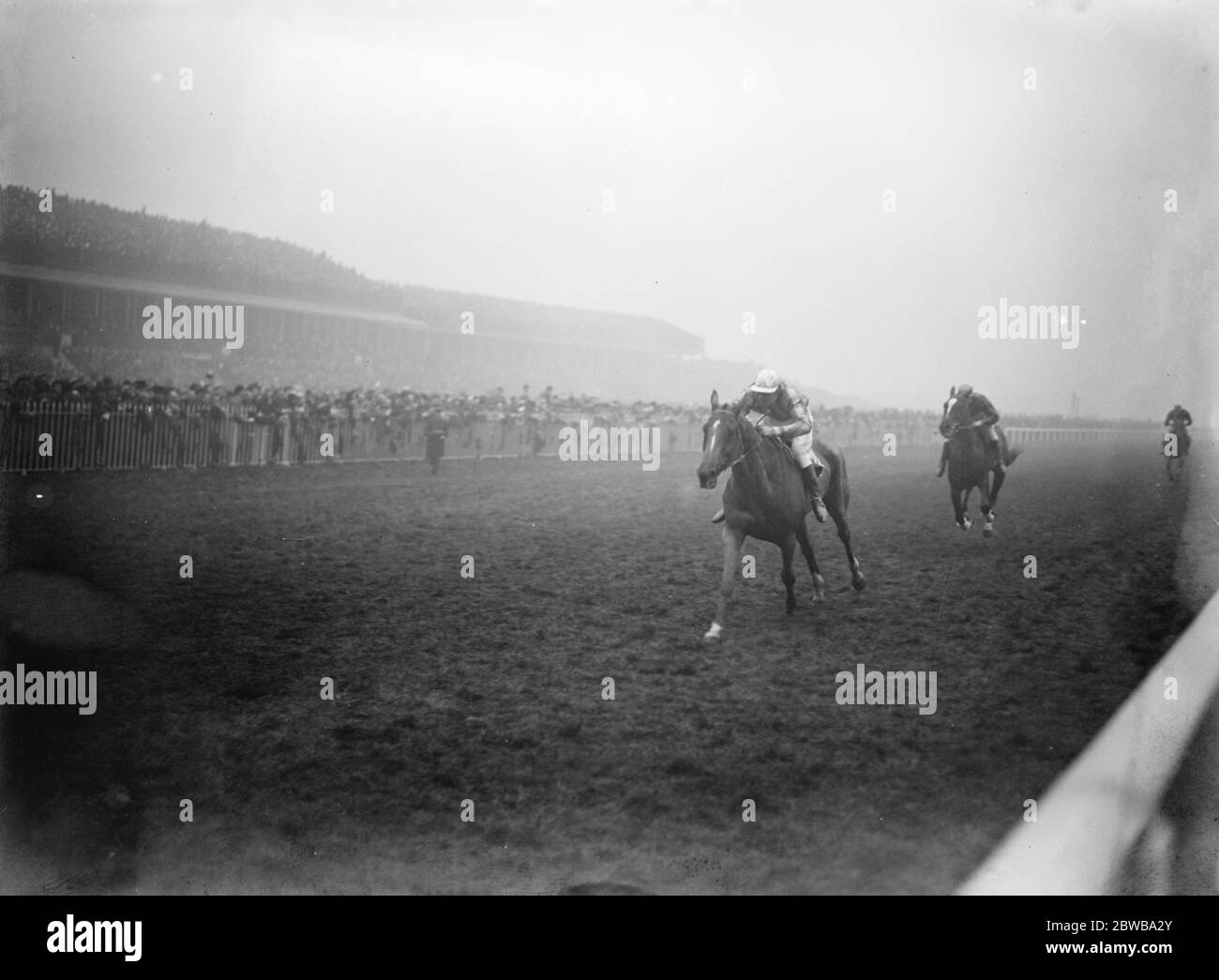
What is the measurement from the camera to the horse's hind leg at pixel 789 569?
729 centimetres

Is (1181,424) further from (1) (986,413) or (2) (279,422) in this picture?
(2) (279,422)

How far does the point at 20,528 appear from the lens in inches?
369

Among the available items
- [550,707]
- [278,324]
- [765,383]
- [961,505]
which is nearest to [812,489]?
[765,383]

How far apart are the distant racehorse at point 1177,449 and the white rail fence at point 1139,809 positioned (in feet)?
6.40

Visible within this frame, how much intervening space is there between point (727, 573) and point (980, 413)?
4221 millimetres

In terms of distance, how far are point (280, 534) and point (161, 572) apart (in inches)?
79.7

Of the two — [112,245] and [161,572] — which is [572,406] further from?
[161,572]

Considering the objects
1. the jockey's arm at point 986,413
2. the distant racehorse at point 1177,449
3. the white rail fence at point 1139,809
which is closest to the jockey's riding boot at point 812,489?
the white rail fence at point 1139,809

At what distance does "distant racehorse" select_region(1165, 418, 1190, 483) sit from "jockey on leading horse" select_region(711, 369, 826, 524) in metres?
3.20

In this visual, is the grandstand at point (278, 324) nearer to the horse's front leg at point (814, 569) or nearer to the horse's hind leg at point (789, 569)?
the horse's front leg at point (814, 569)

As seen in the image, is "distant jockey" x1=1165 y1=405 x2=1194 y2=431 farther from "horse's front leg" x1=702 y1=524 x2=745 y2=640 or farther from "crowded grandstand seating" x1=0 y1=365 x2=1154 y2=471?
"horse's front leg" x1=702 y1=524 x2=745 y2=640

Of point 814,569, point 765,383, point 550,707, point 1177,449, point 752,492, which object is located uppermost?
point 765,383

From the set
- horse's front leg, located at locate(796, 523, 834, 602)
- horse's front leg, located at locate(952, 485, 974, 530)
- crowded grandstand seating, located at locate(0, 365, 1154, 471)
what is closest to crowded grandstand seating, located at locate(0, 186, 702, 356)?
crowded grandstand seating, located at locate(0, 365, 1154, 471)

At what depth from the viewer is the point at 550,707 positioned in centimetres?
613
